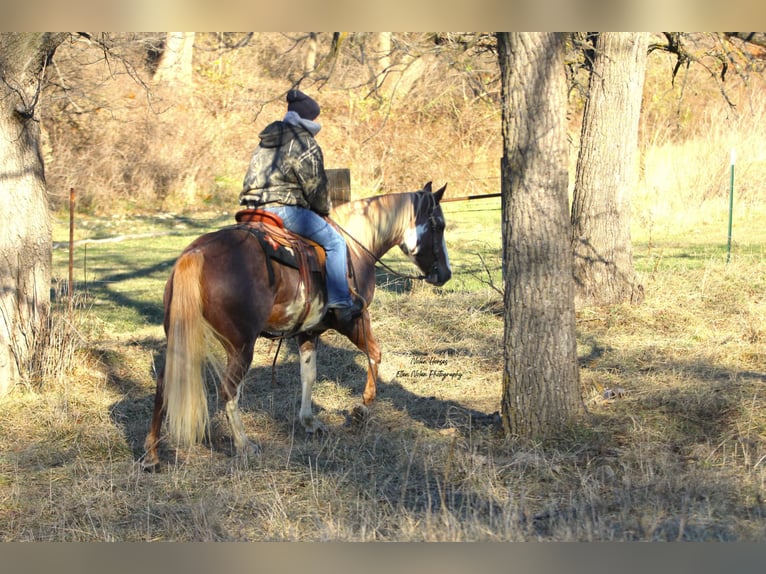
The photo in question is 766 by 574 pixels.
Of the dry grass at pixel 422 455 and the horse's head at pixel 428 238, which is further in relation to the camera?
the horse's head at pixel 428 238

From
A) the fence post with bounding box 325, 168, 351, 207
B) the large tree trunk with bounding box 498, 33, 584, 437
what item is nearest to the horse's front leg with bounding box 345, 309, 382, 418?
the large tree trunk with bounding box 498, 33, 584, 437

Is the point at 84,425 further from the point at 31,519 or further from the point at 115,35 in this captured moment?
the point at 115,35

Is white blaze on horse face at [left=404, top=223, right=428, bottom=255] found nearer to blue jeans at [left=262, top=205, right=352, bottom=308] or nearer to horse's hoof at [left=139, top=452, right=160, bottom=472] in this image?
blue jeans at [left=262, top=205, right=352, bottom=308]

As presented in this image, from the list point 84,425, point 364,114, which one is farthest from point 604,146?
point 364,114

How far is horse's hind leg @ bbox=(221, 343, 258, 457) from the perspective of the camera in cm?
605

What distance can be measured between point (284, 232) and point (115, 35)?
423 cm

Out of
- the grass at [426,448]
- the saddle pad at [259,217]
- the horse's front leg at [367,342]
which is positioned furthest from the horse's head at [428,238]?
the saddle pad at [259,217]

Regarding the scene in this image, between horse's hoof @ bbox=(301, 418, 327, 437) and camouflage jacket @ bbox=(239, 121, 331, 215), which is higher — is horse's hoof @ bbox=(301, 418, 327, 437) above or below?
below

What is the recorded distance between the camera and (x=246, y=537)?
15.4ft

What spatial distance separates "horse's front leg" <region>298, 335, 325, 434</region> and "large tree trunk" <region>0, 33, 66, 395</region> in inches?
96.3

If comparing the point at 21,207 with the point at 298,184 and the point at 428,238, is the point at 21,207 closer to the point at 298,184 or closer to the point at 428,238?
the point at 298,184

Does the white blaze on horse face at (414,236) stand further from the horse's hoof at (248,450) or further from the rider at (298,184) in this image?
the horse's hoof at (248,450)

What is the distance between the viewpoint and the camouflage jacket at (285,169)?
6.55 metres

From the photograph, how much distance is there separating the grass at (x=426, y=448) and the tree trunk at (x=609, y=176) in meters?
0.42
